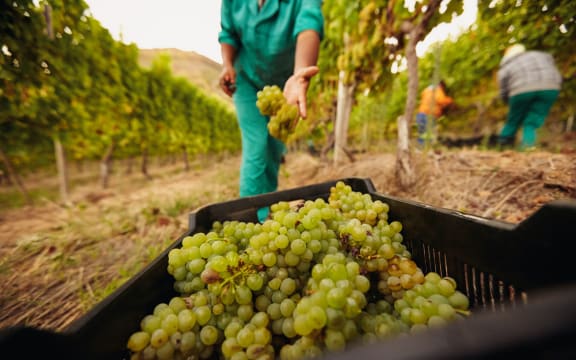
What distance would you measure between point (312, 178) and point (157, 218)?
2.49 metres

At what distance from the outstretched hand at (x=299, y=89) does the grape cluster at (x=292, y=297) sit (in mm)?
695

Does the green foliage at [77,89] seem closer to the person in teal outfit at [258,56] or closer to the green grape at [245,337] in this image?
the person in teal outfit at [258,56]

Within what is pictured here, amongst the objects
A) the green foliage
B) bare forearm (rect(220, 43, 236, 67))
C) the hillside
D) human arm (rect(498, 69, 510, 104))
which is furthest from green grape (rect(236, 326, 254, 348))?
the hillside

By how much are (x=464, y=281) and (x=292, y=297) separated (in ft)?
1.70

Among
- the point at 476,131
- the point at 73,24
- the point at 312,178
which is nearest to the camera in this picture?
the point at 73,24

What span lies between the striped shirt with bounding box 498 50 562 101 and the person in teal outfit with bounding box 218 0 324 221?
4.62 m

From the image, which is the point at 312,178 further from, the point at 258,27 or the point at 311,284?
the point at 311,284

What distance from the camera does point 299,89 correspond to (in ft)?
4.33

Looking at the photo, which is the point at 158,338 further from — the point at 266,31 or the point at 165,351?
the point at 266,31

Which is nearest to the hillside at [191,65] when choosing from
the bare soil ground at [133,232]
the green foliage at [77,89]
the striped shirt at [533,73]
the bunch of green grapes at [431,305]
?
the green foliage at [77,89]

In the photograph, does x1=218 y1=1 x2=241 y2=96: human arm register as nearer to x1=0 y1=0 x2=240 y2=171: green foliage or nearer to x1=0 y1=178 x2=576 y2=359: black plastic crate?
x1=0 y1=0 x2=240 y2=171: green foliage

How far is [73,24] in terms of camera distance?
300 cm

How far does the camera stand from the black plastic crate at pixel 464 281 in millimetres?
207

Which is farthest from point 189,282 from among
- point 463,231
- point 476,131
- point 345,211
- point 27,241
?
point 476,131
